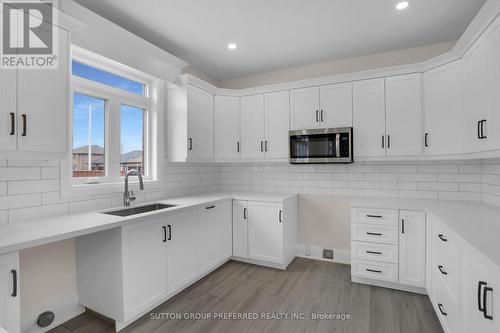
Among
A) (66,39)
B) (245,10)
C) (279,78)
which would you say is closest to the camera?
(66,39)

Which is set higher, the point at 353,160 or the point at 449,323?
the point at 353,160

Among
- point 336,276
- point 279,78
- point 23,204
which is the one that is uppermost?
point 279,78

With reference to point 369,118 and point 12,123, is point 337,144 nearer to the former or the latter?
point 369,118

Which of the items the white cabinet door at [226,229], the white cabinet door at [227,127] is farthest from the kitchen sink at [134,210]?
the white cabinet door at [227,127]

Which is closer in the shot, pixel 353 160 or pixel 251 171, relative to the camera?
pixel 353 160

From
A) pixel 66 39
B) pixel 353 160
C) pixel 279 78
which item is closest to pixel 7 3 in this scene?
pixel 66 39

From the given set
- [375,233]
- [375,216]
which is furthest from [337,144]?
[375,233]

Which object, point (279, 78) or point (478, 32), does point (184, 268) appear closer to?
point (279, 78)

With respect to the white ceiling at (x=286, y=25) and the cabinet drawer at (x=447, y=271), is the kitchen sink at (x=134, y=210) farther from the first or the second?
the cabinet drawer at (x=447, y=271)

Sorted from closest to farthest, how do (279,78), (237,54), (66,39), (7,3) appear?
(7,3) → (66,39) → (237,54) → (279,78)

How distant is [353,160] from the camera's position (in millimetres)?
3076

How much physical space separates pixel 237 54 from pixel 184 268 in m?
2.64

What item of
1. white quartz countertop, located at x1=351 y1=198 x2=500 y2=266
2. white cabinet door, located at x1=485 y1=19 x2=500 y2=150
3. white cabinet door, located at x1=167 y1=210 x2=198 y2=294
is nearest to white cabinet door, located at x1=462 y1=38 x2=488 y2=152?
white cabinet door, located at x1=485 y1=19 x2=500 y2=150

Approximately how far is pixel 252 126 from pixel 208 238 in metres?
1.68
